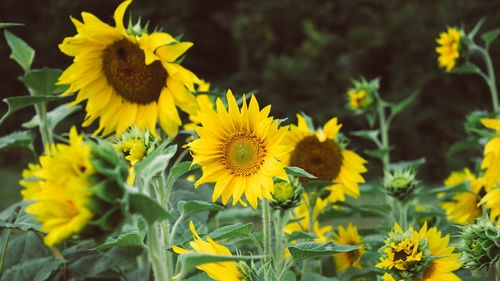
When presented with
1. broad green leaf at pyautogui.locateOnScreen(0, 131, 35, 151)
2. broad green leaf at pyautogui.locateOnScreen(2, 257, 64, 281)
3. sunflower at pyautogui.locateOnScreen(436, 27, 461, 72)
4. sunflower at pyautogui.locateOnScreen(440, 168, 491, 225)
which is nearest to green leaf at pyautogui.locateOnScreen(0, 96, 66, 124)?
broad green leaf at pyautogui.locateOnScreen(0, 131, 35, 151)

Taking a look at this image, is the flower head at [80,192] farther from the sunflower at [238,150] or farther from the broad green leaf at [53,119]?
the broad green leaf at [53,119]

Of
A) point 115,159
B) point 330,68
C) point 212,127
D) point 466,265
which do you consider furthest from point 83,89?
point 330,68

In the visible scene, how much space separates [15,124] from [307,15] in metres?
3.37

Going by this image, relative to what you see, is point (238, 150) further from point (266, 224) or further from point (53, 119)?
point (53, 119)

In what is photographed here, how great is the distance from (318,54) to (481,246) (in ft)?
16.4

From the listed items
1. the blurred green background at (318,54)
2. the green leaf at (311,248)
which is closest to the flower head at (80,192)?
the green leaf at (311,248)

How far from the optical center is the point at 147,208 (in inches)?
15.2

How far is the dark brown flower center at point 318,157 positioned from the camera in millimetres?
869

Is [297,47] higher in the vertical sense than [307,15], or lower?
lower

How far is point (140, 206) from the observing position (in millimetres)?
387

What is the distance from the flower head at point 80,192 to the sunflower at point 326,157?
1.68 feet

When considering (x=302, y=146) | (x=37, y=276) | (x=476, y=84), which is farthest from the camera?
(x=476, y=84)

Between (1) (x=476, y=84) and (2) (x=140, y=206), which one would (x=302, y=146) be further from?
(1) (x=476, y=84)

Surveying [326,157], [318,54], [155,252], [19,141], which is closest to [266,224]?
[155,252]
